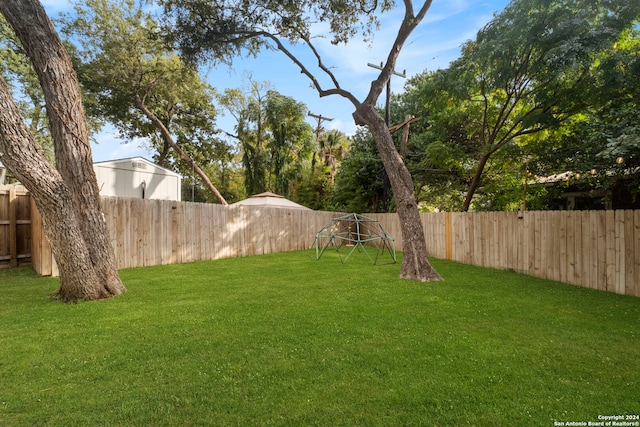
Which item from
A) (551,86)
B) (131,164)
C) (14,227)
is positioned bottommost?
(14,227)

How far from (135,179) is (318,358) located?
12838mm

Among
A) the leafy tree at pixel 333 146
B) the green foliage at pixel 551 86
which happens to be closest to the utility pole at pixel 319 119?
the leafy tree at pixel 333 146

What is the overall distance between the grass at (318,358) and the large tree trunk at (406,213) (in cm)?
139

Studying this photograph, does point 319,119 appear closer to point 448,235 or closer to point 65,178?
point 448,235

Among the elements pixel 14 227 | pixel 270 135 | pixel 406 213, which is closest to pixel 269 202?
pixel 406 213

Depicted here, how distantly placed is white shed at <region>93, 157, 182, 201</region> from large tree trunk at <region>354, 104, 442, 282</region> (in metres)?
9.51

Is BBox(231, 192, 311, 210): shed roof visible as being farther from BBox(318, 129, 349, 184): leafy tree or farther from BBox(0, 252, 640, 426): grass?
BBox(318, 129, 349, 184): leafy tree

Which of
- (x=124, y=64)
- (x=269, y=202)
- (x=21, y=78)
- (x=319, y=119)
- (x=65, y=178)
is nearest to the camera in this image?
(x=65, y=178)

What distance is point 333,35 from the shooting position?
909cm

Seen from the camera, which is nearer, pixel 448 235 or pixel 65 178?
pixel 65 178

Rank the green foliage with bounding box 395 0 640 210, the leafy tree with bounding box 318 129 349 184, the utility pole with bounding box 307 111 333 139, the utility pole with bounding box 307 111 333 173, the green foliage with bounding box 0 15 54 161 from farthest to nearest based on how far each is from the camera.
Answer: the leafy tree with bounding box 318 129 349 184
the utility pole with bounding box 307 111 333 139
the utility pole with bounding box 307 111 333 173
the green foliage with bounding box 0 15 54 161
the green foliage with bounding box 395 0 640 210

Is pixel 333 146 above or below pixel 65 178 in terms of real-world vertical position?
above

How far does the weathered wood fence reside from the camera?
5578 mm

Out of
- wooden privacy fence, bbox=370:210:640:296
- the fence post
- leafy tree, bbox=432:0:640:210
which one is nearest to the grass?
wooden privacy fence, bbox=370:210:640:296
